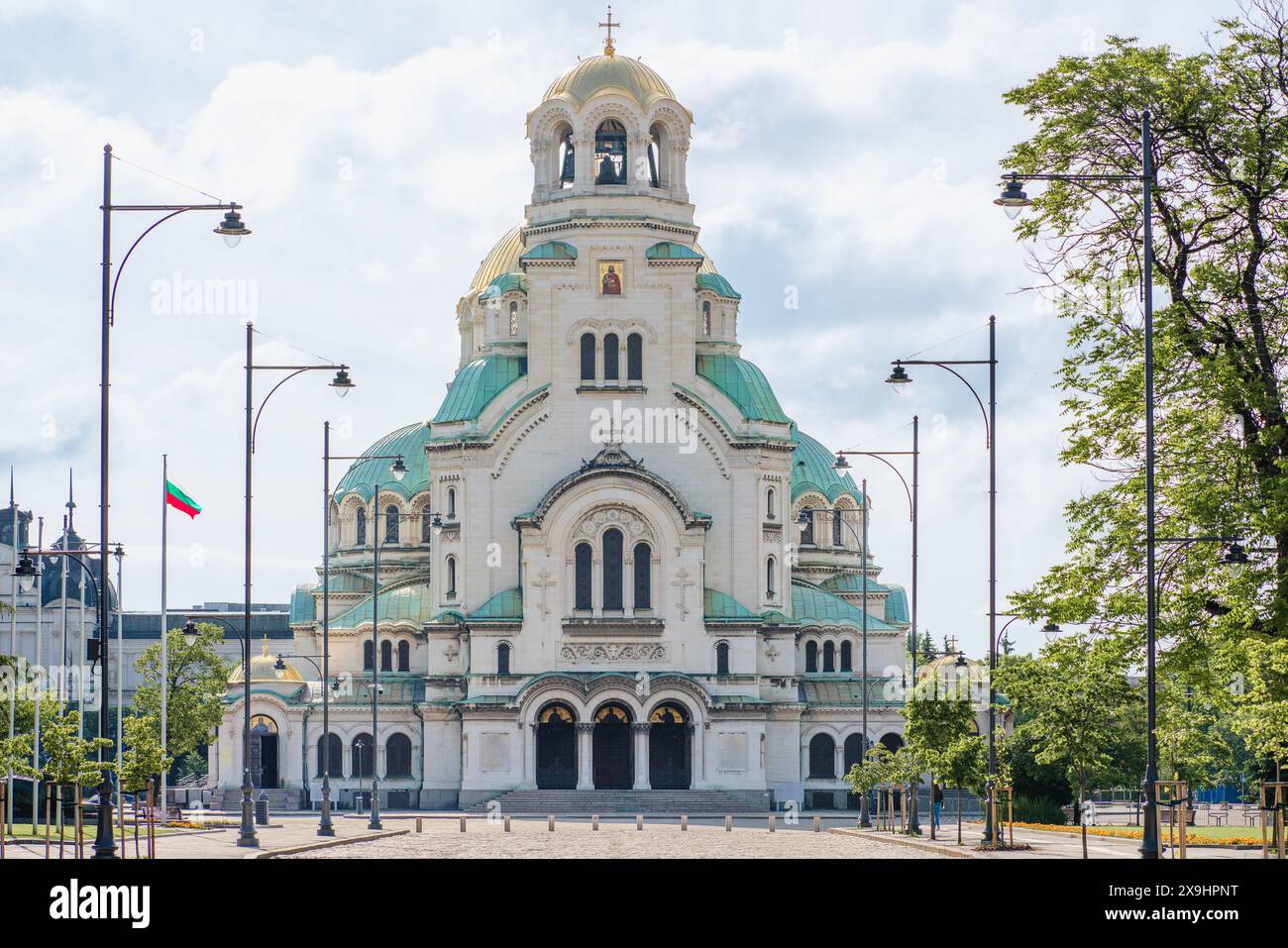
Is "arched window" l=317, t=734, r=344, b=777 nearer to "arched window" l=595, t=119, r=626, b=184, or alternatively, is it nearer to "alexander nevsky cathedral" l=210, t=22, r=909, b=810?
"alexander nevsky cathedral" l=210, t=22, r=909, b=810

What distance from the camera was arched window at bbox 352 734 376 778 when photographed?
96.2 metres

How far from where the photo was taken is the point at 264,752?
322 ft

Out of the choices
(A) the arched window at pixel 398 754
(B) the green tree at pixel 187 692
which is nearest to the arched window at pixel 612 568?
(A) the arched window at pixel 398 754

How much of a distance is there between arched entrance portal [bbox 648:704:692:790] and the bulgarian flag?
1171 inches

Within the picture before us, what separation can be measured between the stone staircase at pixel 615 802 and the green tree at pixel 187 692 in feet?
44.4

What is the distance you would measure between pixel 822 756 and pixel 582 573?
13975 mm

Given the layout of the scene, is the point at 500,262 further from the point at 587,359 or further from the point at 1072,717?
the point at 1072,717

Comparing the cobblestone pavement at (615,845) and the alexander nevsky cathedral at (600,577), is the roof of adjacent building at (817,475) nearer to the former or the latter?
the alexander nevsky cathedral at (600,577)

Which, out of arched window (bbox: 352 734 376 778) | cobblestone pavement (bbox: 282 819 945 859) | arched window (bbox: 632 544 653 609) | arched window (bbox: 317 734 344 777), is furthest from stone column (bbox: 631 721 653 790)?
cobblestone pavement (bbox: 282 819 945 859)

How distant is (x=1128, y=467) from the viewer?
150 feet

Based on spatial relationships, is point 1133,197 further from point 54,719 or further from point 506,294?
point 506,294

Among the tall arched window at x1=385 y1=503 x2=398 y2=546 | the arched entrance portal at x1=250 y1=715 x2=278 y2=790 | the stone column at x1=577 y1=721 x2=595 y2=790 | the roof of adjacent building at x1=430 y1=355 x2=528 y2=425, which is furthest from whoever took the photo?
the tall arched window at x1=385 y1=503 x2=398 y2=546

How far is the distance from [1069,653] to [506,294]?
2375 inches
